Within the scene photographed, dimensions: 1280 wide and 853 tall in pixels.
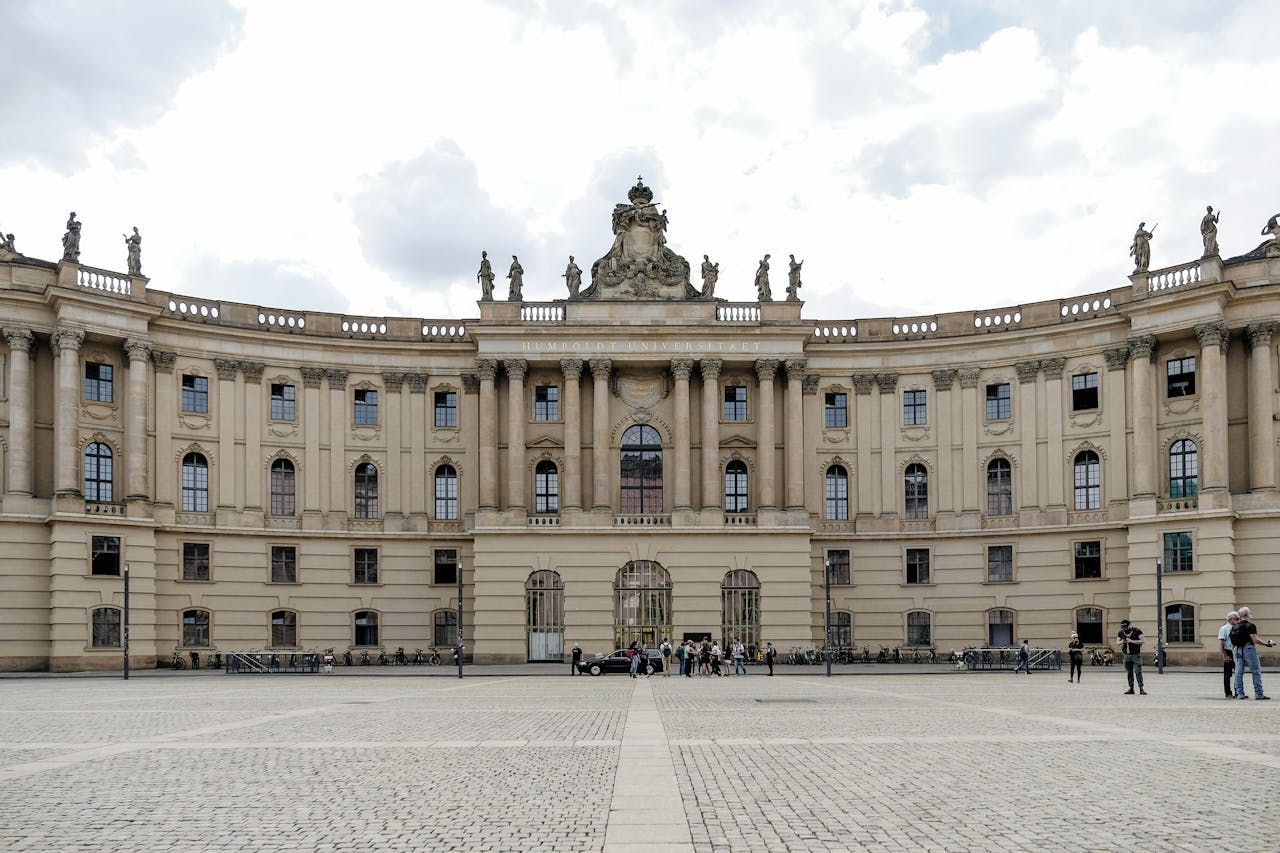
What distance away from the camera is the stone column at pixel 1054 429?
234 ft

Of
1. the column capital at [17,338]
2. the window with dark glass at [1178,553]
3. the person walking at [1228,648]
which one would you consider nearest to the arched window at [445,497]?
the column capital at [17,338]

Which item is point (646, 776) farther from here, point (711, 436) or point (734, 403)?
point (734, 403)

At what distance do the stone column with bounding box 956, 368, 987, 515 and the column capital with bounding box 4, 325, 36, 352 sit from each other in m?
48.1

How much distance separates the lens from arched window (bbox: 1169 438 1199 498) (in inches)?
2608

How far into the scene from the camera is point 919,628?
7419 cm

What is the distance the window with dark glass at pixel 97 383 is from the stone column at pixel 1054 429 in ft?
159

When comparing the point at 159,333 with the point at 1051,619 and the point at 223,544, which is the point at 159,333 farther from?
the point at 1051,619

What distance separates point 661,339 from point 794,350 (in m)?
7.29

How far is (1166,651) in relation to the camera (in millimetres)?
63906

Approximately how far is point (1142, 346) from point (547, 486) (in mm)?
32247

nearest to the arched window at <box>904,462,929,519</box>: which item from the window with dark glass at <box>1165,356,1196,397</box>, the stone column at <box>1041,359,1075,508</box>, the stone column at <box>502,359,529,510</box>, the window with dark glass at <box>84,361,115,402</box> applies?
the stone column at <box>1041,359,1075,508</box>

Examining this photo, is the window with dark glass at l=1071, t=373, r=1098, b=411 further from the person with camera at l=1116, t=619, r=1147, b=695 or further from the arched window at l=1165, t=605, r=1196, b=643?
the person with camera at l=1116, t=619, r=1147, b=695

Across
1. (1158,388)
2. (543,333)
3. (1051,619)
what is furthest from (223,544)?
(1158,388)

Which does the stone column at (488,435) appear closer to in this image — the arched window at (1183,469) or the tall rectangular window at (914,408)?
the tall rectangular window at (914,408)
